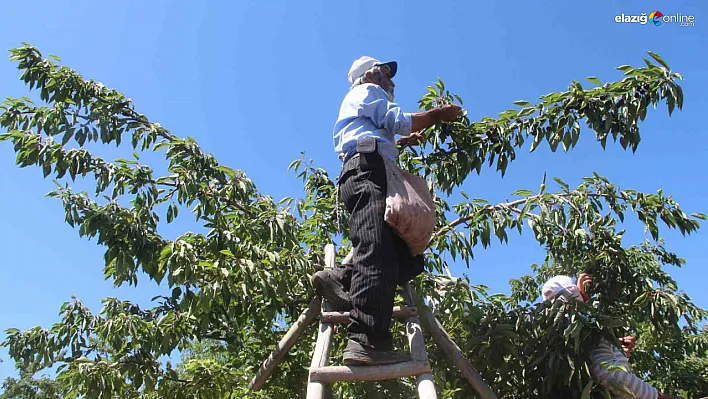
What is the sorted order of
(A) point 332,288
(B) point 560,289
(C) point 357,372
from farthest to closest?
(B) point 560,289
(A) point 332,288
(C) point 357,372

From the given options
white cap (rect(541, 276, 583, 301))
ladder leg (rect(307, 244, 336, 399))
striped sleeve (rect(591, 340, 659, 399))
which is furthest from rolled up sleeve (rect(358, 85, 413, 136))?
striped sleeve (rect(591, 340, 659, 399))

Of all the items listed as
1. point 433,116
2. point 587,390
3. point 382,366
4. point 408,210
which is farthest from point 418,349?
point 433,116

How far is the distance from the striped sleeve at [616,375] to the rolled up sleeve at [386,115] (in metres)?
1.43

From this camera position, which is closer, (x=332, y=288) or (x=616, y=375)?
(x=332, y=288)

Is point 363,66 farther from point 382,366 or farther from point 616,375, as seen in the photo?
point 616,375

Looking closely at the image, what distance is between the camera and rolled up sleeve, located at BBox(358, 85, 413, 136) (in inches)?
110

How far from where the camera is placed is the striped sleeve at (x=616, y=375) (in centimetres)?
280

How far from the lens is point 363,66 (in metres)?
3.11

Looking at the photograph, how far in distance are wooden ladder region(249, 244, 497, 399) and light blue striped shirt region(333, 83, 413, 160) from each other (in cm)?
64

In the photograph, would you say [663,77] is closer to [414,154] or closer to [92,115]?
[414,154]

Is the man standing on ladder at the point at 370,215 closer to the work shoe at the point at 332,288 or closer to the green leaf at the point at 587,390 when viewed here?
the work shoe at the point at 332,288

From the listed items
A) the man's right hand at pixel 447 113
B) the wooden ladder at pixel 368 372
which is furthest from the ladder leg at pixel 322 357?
the man's right hand at pixel 447 113

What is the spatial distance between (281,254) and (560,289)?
1479mm

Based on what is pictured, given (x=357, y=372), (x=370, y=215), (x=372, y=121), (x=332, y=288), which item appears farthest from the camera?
(x=372, y=121)
